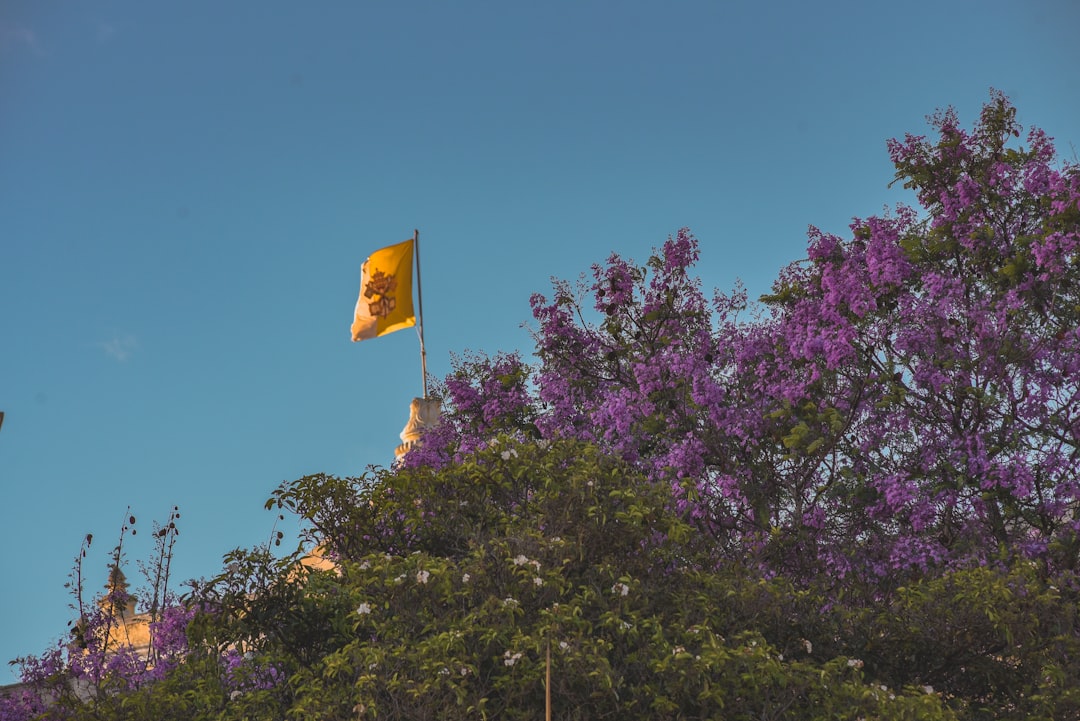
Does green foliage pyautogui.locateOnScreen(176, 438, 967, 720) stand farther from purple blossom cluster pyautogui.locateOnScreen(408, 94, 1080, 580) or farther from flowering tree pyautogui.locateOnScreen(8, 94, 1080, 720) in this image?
purple blossom cluster pyautogui.locateOnScreen(408, 94, 1080, 580)

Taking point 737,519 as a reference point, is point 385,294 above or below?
above

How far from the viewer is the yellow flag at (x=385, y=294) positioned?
69.3 feet

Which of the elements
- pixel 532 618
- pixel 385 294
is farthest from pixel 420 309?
pixel 532 618

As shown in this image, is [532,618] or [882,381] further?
[882,381]

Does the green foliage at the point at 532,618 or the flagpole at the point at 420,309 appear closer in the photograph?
the green foliage at the point at 532,618

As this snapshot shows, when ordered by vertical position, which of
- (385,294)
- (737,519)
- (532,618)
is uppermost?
(385,294)

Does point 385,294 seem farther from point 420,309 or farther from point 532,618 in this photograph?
point 532,618

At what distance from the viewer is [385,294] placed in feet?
70.4

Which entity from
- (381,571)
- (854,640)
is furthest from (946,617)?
(381,571)

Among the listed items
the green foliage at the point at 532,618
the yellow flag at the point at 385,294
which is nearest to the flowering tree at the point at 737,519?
the green foliage at the point at 532,618

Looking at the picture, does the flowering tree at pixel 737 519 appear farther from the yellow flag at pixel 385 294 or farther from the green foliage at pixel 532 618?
the yellow flag at pixel 385 294

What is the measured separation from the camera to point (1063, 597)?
8.66 m

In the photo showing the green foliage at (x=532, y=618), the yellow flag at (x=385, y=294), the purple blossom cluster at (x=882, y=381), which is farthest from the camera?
the yellow flag at (x=385, y=294)

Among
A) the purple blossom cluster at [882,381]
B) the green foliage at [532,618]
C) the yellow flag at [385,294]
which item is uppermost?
the yellow flag at [385,294]
